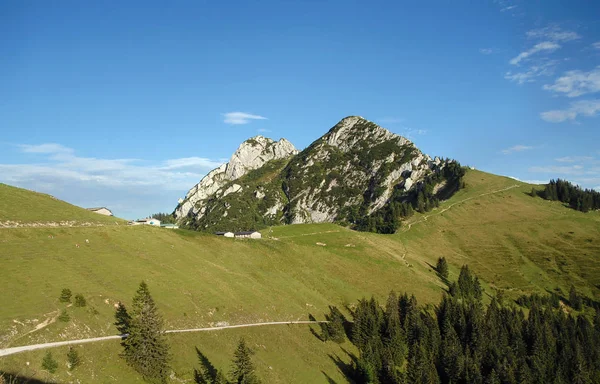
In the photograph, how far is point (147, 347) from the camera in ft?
166

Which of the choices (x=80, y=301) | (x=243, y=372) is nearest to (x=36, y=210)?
(x=80, y=301)

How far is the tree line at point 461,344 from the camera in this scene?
3241 inches

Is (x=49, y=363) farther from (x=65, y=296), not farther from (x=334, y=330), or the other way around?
(x=334, y=330)

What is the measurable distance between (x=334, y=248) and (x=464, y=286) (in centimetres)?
4457

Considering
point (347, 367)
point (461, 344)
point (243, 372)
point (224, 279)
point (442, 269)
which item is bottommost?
point (461, 344)

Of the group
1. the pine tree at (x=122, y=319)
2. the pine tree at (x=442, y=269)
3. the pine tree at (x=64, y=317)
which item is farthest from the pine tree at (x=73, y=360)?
the pine tree at (x=442, y=269)

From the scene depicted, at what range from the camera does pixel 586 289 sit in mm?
144250

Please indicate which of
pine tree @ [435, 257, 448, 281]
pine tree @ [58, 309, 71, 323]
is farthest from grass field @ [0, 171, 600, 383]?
pine tree @ [435, 257, 448, 281]

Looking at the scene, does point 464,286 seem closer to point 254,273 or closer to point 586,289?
point 586,289

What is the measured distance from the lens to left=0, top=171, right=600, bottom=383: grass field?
2079 inches

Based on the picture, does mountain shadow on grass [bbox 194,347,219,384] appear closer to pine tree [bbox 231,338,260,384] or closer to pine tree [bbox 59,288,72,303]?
pine tree [bbox 231,338,260,384]

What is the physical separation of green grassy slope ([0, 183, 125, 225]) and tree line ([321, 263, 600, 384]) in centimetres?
6218

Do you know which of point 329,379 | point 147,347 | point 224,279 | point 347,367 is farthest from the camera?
point 224,279

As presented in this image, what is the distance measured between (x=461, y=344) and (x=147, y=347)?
7981cm
